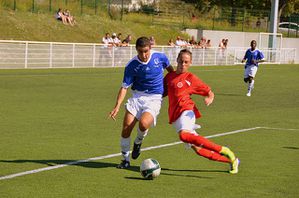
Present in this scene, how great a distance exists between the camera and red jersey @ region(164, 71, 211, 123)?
10070mm

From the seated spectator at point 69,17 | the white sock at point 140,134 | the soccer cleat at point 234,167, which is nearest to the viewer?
the soccer cleat at point 234,167

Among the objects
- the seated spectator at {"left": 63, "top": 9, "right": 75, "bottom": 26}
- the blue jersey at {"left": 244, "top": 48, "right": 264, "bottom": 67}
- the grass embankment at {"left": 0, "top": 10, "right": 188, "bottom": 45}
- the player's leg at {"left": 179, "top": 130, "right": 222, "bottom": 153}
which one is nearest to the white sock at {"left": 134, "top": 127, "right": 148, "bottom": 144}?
the player's leg at {"left": 179, "top": 130, "right": 222, "bottom": 153}

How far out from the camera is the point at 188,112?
10.0m

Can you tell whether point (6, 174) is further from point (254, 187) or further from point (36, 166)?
point (254, 187)

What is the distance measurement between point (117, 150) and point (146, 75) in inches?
85.0

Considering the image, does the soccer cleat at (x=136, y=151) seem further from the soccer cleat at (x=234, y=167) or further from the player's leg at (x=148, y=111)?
the soccer cleat at (x=234, y=167)

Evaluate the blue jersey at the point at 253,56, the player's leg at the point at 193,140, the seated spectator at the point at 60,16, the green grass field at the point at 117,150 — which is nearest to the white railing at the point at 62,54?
the seated spectator at the point at 60,16

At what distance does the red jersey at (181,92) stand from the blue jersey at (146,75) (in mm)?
319

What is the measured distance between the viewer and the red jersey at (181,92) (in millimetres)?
10070

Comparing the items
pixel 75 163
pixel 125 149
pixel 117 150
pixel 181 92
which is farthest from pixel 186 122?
pixel 117 150

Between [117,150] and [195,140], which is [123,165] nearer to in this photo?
[195,140]

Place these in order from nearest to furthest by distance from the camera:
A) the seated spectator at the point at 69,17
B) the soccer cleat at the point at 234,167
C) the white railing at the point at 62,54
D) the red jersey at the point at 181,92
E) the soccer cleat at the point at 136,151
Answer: the red jersey at the point at 181,92
the soccer cleat at the point at 234,167
the soccer cleat at the point at 136,151
the white railing at the point at 62,54
the seated spectator at the point at 69,17

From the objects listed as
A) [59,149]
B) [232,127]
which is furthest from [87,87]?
[59,149]

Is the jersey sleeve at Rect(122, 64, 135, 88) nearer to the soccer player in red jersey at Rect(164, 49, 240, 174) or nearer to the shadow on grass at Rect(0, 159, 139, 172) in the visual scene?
the soccer player in red jersey at Rect(164, 49, 240, 174)
